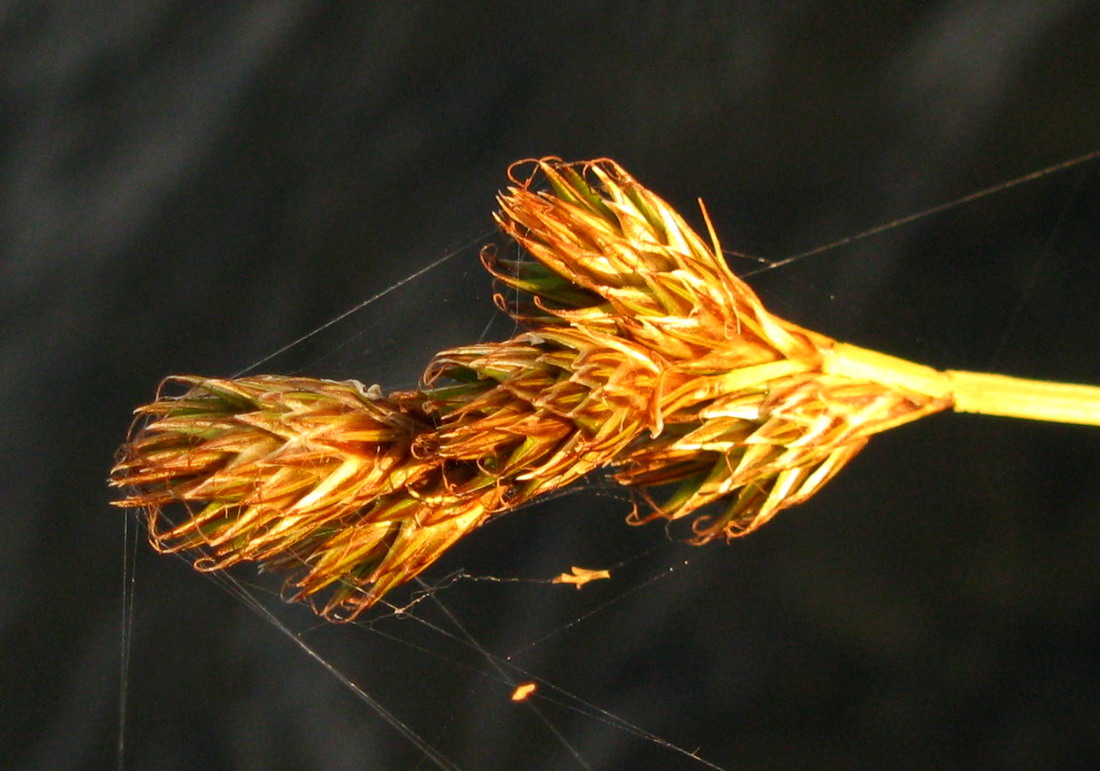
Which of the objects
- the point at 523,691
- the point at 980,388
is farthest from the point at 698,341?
the point at 523,691

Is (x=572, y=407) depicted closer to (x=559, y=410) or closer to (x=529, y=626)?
(x=559, y=410)

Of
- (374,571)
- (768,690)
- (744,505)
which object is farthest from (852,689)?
(374,571)

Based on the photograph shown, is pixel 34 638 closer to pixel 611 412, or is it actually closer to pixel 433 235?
pixel 433 235

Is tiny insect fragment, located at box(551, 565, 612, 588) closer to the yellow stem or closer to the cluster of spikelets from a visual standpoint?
the cluster of spikelets

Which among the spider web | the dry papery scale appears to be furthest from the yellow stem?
the spider web

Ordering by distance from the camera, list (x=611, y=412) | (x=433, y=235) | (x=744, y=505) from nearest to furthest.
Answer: (x=611, y=412) < (x=744, y=505) < (x=433, y=235)

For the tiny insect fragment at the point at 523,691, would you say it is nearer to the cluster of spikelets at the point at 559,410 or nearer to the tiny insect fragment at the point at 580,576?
the tiny insect fragment at the point at 580,576

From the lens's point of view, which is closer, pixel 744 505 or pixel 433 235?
pixel 744 505

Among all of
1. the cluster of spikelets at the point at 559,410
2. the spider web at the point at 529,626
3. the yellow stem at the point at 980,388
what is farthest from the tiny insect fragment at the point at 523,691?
the yellow stem at the point at 980,388
